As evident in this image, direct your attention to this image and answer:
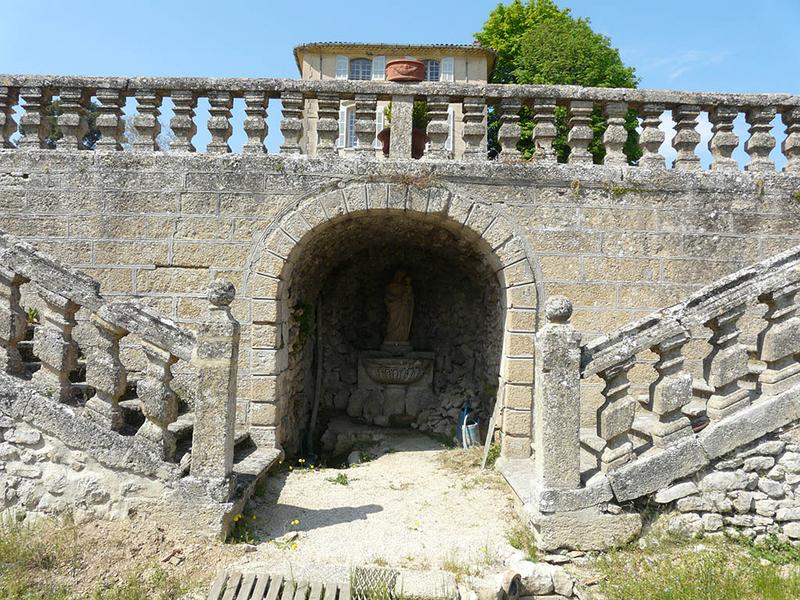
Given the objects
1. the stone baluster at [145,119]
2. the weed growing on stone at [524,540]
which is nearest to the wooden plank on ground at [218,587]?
the weed growing on stone at [524,540]

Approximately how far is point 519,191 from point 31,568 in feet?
15.9

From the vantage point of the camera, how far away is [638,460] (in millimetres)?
3975

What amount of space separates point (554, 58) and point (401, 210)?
595 inches

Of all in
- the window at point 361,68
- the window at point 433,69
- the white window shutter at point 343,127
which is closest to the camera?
the white window shutter at point 343,127

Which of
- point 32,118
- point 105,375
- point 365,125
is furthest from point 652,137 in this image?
point 32,118

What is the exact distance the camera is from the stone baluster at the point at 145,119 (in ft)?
18.0

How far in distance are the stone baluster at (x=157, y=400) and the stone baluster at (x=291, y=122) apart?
248 cm

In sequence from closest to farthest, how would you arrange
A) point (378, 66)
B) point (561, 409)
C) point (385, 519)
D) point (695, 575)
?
point (695, 575)
point (561, 409)
point (385, 519)
point (378, 66)

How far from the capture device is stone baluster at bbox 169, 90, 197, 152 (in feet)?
18.0

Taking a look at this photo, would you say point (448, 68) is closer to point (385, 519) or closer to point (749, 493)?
point (385, 519)

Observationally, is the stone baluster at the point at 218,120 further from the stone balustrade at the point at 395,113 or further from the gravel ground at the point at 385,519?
the gravel ground at the point at 385,519

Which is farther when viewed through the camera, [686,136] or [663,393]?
[686,136]

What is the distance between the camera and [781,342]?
4094 mm

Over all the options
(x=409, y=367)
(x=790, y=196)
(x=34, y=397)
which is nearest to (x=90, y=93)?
(x=34, y=397)
